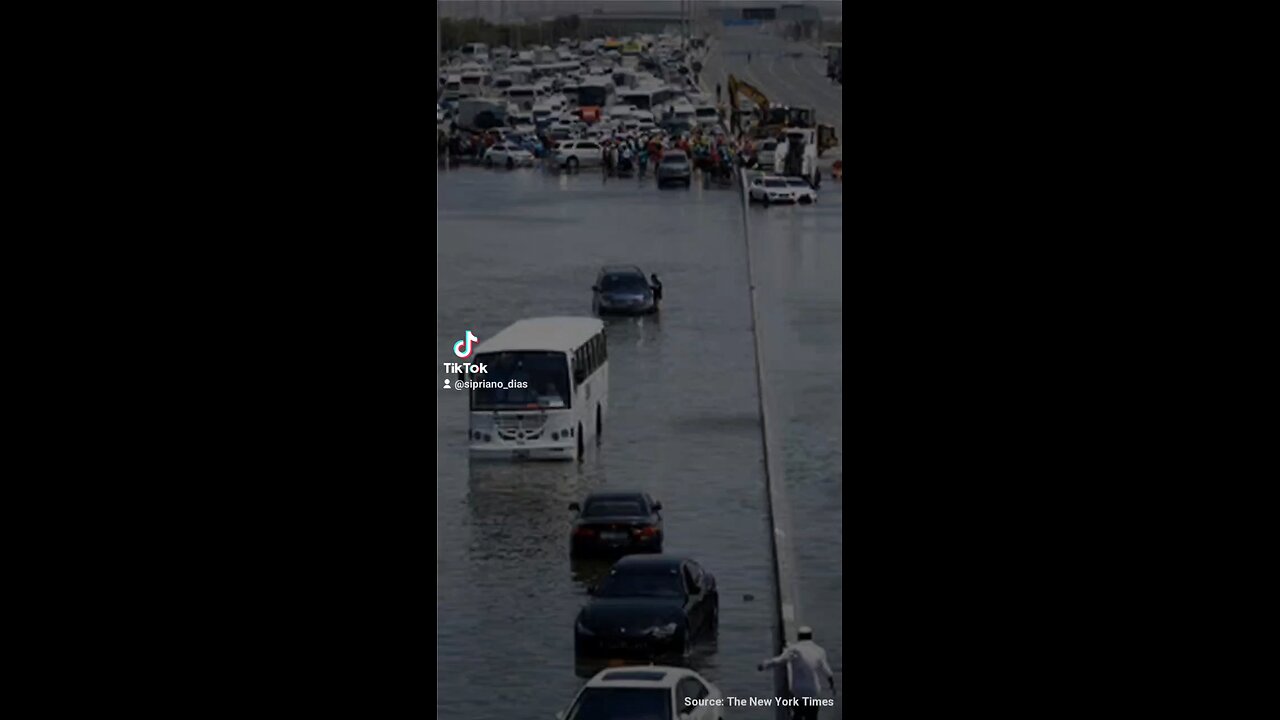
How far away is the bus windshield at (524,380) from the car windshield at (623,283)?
289 millimetres

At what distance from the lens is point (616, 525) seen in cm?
940

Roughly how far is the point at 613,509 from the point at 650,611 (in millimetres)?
762

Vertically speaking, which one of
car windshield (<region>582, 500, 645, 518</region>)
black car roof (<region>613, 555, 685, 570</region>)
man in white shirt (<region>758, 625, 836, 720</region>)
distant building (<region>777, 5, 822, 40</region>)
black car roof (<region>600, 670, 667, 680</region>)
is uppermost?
distant building (<region>777, 5, 822, 40</region>)

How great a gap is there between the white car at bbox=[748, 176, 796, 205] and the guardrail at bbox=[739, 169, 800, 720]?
31 millimetres

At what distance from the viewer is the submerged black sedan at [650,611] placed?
28.7 feet

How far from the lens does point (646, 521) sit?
945 centimetres

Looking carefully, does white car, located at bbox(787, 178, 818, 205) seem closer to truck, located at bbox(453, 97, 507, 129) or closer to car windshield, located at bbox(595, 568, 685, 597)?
truck, located at bbox(453, 97, 507, 129)

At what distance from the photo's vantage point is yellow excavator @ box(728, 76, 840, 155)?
977cm

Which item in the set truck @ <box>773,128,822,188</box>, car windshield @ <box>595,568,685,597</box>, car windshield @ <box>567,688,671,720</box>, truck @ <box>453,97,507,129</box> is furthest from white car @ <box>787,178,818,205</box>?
car windshield @ <box>567,688,671,720</box>

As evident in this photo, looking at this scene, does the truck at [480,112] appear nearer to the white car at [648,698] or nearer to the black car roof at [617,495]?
the black car roof at [617,495]

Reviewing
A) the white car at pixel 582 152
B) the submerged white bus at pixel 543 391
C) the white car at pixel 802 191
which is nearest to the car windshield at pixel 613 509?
the submerged white bus at pixel 543 391
